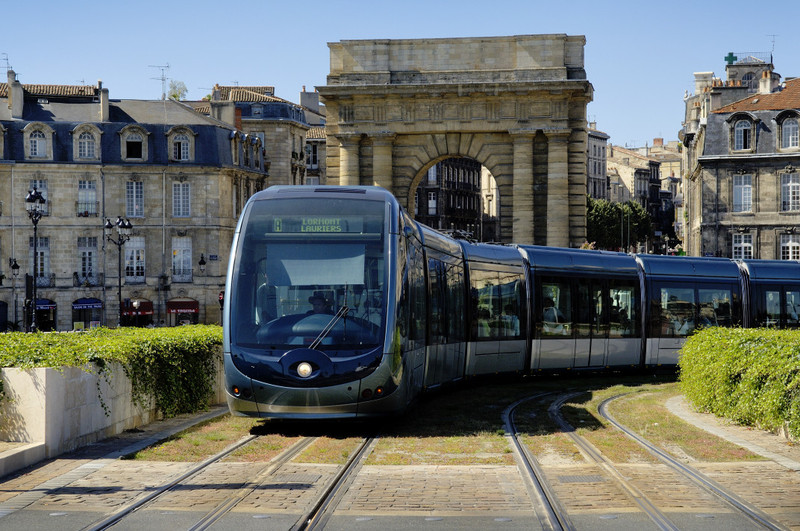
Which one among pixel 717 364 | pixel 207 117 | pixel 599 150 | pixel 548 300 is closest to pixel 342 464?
pixel 717 364

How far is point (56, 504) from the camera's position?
9.73 metres

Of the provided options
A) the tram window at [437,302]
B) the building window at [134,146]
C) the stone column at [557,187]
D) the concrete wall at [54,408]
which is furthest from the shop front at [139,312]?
the concrete wall at [54,408]

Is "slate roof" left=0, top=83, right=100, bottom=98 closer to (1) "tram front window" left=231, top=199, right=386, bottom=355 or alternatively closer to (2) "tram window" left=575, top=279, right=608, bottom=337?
(2) "tram window" left=575, top=279, right=608, bottom=337

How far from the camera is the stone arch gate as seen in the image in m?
46.2

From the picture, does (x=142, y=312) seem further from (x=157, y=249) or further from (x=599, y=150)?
(x=599, y=150)

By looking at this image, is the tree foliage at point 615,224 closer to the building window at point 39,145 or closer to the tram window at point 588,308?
the building window at point 39,145

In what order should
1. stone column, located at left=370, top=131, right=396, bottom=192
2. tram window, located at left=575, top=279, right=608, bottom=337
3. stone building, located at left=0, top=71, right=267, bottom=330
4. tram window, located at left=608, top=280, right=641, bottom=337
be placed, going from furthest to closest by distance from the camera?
stone building, located at left=0, top=71, right=267, bottom=330 → stone column, located at left=370, top=131, right=396, bottom=192 → tram window, located at left=608, top=280, right=641, bottom=337 → tram window, located at left=575, top=279, right=608, bottom=337

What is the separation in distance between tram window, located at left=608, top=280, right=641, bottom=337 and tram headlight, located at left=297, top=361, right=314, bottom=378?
12.0m

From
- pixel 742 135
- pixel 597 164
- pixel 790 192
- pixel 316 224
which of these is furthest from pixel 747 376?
pixel 597 164

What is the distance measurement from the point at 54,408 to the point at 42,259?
47896 millimetres

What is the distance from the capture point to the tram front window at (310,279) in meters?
14.2

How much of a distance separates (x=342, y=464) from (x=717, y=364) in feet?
22.6

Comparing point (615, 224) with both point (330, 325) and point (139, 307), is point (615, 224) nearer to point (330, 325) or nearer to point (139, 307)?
point (139, 307)

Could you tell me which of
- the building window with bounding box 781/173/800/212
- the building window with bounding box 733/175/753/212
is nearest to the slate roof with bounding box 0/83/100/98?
the building window with bounding box 733/175/753/212
